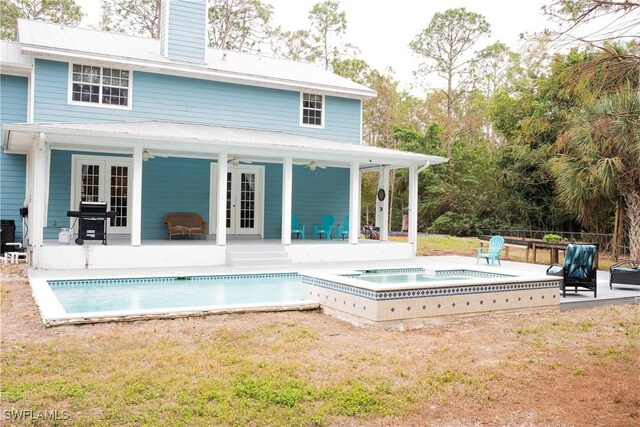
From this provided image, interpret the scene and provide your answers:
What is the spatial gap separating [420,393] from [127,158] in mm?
12905

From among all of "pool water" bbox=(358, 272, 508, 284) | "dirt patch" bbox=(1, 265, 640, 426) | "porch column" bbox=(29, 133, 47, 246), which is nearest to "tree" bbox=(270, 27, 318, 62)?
"porch column" bbox=(29, 133, 47, 246)

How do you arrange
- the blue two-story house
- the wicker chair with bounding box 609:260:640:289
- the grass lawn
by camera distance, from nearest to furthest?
the wicker chair with bounding box 609:260:640:289, the blue two-story house, the grass lawn

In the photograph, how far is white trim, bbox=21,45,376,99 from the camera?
14.0 m

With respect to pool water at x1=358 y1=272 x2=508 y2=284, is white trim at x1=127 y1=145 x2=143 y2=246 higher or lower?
higher

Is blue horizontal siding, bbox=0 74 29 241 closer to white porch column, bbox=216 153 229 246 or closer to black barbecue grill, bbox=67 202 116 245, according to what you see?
black barbecue grill, bbox=67 202 116 245

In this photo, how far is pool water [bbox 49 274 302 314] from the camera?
27.4 feet

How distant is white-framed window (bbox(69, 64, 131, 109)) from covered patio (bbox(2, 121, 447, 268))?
42.4 inches

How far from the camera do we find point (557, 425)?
386cm

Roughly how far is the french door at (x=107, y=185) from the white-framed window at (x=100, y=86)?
1.48 m

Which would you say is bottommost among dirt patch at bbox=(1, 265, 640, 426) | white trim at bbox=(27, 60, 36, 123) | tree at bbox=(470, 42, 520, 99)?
dirt patch at bbox=(1, 265, 640, 426)

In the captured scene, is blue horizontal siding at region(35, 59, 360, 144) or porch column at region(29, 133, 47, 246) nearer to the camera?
porch column at region(29, 133, 47, 246)

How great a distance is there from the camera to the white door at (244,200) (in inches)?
669

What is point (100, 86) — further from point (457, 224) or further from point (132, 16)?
point (457, 224)

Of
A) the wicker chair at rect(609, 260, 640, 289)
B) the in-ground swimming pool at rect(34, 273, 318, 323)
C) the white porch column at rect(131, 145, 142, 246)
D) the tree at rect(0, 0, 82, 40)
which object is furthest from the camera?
the tree at rect(0, 0, 82, 40)
